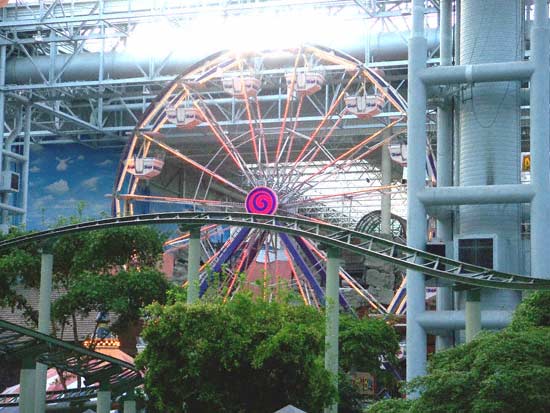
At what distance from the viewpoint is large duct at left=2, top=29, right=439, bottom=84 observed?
54.5 metres

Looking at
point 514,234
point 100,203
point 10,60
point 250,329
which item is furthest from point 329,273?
point 100,203

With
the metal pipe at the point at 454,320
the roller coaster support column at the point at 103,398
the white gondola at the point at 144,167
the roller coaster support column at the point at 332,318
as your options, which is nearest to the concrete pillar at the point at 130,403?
the roller coaster support column at the point at 103,398

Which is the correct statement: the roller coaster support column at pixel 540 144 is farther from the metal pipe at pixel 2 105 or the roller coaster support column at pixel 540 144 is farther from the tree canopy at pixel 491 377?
the metal pipe at pixel 2 105

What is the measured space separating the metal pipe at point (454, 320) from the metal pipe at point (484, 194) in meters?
3.35

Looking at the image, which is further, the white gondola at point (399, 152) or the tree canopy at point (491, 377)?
the white gondola at point (399, 152)

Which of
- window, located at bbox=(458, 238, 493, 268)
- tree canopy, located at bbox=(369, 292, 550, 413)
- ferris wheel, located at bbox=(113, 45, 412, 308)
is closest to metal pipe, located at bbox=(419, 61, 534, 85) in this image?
window, located at bbox=(458, 238, 493, 268)

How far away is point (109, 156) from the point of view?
71.6 m

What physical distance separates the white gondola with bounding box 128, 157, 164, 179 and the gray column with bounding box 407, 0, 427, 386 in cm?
1660

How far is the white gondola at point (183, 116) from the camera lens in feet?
160

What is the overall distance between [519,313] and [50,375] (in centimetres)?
2068

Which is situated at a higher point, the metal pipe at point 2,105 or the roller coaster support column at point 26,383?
the metal pipe at point 2,105

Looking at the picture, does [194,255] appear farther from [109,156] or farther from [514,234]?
[109,156]

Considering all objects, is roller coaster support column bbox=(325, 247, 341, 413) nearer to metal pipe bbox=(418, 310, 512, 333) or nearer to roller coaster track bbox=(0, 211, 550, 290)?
roller coaster track bbox=(0, 211, 550, 290)

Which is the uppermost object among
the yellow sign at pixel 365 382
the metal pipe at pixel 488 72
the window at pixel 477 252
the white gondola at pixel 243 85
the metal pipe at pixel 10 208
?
the white gondola at pixel 243 85
